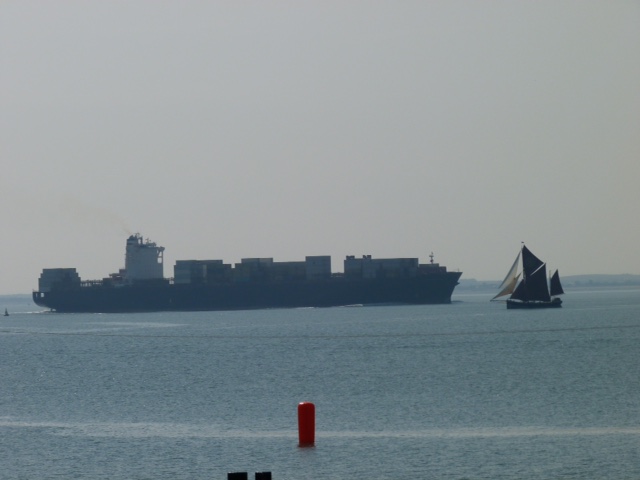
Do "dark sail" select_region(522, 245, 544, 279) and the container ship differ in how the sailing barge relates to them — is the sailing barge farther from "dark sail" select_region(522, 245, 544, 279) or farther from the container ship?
Answer: the container ship

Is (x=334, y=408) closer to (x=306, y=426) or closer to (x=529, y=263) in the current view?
(x=306, y=426)

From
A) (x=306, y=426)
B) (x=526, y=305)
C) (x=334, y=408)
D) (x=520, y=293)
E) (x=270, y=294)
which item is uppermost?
(x=270, y=294)

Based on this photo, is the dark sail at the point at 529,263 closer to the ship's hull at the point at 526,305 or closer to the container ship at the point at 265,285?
the ship's hull at the point at 526,305

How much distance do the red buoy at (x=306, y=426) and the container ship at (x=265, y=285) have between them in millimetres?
112910

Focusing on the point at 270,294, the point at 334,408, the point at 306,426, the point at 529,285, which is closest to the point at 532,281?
the point at 529,285

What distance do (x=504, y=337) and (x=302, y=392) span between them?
3780 centimetres

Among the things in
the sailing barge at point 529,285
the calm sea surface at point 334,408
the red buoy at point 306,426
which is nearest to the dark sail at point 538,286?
the sailing barge at point 529,285

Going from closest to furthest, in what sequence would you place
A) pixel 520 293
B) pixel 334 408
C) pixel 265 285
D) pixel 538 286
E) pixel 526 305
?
1. pixel 334 408
2. pixel 538 286
3. pixel 520 293
4. pixel 526 305
5. pixel 265 285

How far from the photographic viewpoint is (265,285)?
474 feet

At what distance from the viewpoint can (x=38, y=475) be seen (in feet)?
89.0

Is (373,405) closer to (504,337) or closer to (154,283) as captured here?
(504,337)

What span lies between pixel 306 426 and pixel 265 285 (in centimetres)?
11491

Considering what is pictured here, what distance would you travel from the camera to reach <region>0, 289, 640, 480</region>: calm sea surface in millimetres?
27562

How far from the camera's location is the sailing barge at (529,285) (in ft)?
379
